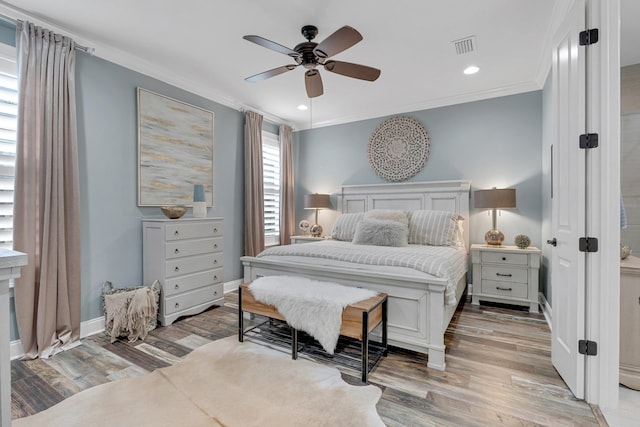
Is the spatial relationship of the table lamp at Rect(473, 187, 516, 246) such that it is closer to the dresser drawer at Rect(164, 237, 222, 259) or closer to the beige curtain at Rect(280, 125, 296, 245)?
the beige curtain at Rect(280, 125, 296, 245)

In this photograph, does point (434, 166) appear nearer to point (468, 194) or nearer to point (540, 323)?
point (468, 194)

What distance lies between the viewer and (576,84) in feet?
6.03

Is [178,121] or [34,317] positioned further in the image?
[178,121]

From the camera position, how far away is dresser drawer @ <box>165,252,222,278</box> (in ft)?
10.1

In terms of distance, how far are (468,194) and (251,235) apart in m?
3.16

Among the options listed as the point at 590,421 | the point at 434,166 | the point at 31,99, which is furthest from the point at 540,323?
the point at 31,99

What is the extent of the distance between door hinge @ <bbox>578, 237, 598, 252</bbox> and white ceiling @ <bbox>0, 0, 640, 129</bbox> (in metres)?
1.81

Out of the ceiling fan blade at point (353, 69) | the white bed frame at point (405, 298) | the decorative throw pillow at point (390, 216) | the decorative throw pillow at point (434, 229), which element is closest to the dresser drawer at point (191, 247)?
the white bed frame at point (405, 298)

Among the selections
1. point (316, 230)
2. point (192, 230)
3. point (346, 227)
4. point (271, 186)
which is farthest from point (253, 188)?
point (346, 227)

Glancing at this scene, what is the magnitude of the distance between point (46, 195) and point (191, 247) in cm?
130

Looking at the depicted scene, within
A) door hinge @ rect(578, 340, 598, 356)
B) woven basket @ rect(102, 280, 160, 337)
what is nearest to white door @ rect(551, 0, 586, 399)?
door hinge @ rect(578, 340, 598, 356)

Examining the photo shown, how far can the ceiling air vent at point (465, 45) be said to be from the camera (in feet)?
9.05

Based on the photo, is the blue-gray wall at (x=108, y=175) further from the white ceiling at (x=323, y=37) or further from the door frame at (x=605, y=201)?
the door frame at (x=605, y=201)

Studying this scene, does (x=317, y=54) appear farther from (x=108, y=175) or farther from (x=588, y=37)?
(x=108, y=175)
